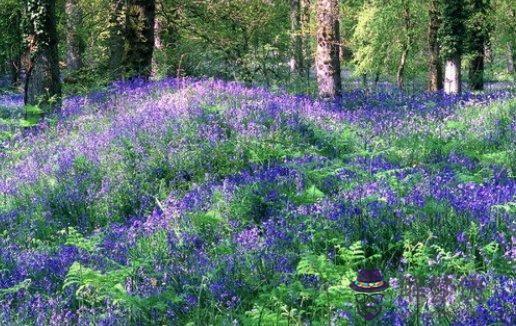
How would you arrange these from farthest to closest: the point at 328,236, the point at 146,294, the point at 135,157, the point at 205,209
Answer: the point at 135,157, the point at 205,209, the point at 328,236, the point at 146,294

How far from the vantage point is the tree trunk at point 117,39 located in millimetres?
12758

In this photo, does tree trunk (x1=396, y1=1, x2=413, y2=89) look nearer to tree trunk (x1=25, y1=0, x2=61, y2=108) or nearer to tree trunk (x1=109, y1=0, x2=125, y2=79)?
tree trunk (x1=109, y1=0, x2=125, y2=79)

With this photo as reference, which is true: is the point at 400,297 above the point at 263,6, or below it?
below

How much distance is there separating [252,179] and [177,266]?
180cm

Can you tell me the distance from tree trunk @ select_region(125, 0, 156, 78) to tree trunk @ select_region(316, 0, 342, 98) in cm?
429

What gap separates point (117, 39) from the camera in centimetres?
1295

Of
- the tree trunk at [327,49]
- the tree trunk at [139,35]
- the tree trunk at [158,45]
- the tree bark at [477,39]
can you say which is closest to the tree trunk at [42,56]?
the tree trunk at [139,35]

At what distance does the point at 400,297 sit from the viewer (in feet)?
9.18

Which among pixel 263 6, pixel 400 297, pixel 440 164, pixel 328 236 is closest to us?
pixel 400 297

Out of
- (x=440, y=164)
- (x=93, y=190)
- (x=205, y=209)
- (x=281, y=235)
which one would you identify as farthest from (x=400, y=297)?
(x=93, y=190)

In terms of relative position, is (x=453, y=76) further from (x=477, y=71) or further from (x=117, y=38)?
(x=117, y=38)

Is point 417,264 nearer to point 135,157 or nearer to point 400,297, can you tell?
point 400,297

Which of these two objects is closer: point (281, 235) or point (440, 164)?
point (281, 235)

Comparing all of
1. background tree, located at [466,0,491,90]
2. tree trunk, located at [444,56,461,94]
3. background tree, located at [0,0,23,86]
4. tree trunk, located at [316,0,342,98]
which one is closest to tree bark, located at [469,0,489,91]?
background tree, located at [466,0,491,90]
